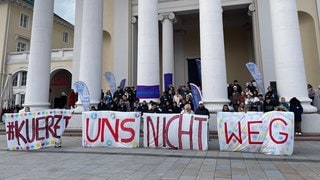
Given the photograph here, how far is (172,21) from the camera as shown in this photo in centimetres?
2105

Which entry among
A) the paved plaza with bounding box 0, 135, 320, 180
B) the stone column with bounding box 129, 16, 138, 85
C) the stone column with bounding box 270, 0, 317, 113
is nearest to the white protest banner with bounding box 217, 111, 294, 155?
the paved plaza with bounding box 0, 135, 320, 180

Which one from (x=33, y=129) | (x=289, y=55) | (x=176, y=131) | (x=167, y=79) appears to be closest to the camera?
(x=176, y=131)

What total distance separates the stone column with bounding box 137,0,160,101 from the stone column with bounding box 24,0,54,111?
7401 millimetres

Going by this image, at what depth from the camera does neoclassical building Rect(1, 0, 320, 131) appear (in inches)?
479

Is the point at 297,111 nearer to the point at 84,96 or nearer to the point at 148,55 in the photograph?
the point at 148,55

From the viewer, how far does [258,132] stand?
28.3ft

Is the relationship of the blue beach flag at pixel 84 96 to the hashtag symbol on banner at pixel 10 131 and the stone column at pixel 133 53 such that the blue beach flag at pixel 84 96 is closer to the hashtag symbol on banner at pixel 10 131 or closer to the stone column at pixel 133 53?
the hashtag symbol on banner at pixel 10 131

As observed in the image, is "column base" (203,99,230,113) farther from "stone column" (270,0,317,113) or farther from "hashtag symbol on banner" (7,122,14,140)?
"hashtag symbol on banner" (7,122,14,140)

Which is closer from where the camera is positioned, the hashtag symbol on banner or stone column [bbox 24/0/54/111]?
the hashtag symbol on banner

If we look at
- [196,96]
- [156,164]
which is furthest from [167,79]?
[156,164]

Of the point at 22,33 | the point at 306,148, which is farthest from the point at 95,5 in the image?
the point at 22,33

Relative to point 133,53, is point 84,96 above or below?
below

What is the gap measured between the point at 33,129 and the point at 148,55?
6.55m

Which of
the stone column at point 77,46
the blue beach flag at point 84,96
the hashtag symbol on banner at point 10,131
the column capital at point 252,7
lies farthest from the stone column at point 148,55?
the stone column at point 77,46
